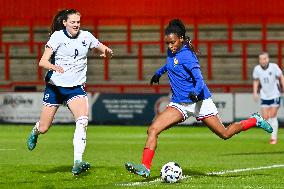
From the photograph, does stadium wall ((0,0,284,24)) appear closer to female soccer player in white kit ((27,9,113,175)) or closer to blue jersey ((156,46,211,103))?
female soccer player in white kit ((27,9,113,175))

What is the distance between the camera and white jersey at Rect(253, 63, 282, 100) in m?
21.7

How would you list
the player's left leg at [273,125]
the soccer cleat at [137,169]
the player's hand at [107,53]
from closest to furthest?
the soccer cleat at [137,169] → the player's hand at [107,53] → the player's left leg at [273,125]

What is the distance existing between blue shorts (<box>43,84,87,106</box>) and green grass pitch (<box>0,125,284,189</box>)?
1078mm

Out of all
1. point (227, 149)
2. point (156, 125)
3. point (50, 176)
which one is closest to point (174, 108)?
point (156, 125)

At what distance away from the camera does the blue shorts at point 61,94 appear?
13.6 metres

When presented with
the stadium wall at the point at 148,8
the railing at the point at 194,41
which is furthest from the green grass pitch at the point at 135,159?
the stadium wall at the point at 148,8

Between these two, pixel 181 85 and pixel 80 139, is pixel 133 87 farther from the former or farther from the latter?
pixel 181 85

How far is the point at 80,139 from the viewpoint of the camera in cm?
1314

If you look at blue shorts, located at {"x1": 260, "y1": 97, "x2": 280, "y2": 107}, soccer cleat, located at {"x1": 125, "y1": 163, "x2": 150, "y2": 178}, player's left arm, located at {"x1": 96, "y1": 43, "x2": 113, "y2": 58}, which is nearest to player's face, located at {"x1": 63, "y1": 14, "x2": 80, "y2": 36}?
player's left arm, located at {"x1": 96, "y1": 43, "x2": 113, "y2": 58}

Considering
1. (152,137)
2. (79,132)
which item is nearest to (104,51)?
(79,132)

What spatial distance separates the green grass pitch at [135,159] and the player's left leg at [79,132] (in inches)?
7.4

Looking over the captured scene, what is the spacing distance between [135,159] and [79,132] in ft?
12.2

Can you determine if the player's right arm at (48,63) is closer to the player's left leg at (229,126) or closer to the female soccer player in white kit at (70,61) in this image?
the female soccer player in white kit at (70,61)

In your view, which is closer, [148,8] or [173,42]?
[173,42]
